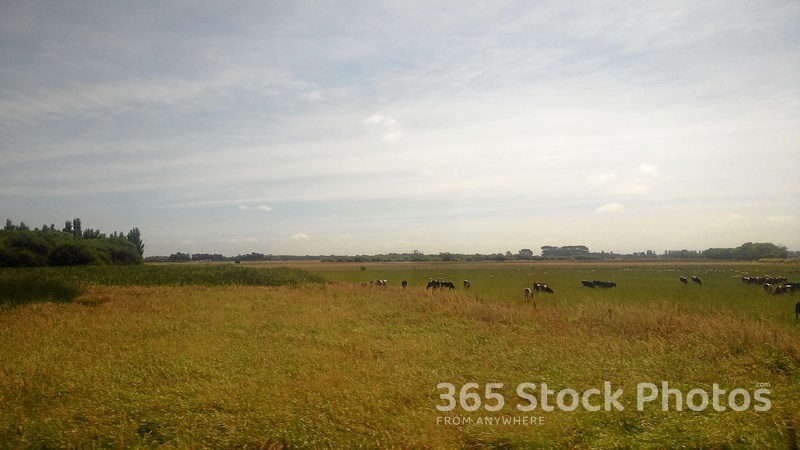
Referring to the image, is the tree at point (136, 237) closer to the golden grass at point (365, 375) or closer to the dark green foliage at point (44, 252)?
the dark green foliage at point (44, 252)

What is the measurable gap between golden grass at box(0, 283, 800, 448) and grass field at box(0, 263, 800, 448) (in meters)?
0.03

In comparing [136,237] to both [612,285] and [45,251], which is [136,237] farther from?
[612,285]

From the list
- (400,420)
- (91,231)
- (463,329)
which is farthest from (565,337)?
(91,231)

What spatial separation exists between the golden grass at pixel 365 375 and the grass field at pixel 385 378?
0.03 m

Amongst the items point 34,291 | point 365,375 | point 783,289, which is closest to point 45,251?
point 34,291

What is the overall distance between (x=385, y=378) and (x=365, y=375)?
1.42 feet

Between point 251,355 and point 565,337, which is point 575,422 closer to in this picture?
point 565,337

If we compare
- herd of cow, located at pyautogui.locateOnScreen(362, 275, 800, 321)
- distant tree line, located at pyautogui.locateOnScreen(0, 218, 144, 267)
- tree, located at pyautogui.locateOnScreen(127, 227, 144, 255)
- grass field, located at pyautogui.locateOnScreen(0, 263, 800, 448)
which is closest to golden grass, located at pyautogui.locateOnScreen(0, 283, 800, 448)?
grass field, located at pyautogui.locateOnScreen(0, 263, 800, 448)

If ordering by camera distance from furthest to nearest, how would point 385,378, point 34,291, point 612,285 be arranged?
point 612,285 → point 34,291 → point 385,378

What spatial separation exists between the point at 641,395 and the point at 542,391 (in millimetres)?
1560

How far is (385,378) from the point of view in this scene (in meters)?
8.43

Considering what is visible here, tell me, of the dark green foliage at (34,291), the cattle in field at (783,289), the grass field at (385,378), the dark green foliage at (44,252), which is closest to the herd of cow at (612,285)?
the cattle in field at (783,289)

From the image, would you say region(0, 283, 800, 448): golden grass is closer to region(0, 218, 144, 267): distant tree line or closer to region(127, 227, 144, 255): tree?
region(0, 218, 144, 267): distant tree line

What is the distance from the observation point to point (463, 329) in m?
13.5
